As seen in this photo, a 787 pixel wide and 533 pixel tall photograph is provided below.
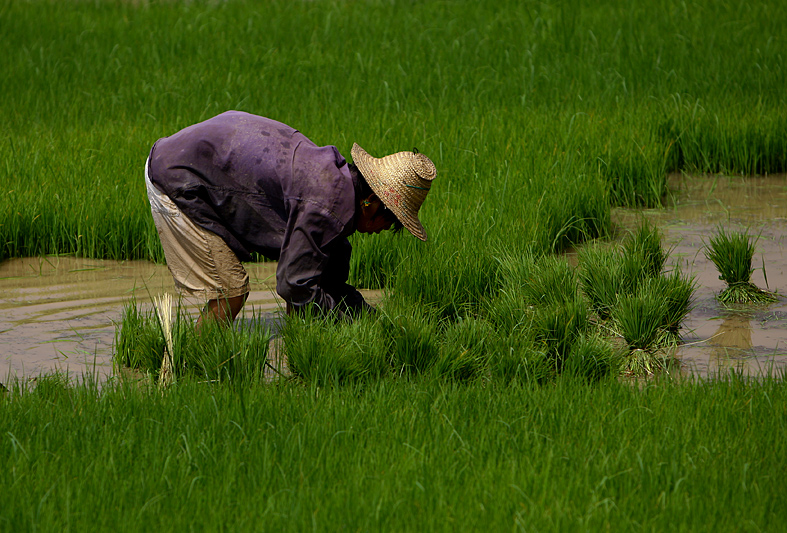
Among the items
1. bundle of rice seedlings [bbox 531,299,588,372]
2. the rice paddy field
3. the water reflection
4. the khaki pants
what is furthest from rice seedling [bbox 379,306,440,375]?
the water reflection

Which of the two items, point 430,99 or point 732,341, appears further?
point 430,99

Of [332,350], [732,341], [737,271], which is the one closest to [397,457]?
[332,350]

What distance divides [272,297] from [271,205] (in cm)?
131

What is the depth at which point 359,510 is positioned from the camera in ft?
8.81

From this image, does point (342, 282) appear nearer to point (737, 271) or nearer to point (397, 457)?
point (397, 457)

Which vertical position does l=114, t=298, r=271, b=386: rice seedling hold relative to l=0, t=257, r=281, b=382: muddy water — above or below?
above

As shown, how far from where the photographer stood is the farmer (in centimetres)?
364

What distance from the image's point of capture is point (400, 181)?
12.1ft

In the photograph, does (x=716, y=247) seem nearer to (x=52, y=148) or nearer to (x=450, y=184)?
(x=450, y=184)

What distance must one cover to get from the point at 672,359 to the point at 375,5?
7.71 meters

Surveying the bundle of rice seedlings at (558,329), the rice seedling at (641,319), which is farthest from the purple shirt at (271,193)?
the rice seedling at (641,319)

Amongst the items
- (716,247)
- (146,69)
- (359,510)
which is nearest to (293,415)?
(359,510)

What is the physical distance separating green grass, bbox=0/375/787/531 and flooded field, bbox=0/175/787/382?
46cm

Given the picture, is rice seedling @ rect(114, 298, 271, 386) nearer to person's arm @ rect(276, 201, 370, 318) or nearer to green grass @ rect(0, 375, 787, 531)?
green grass @ rect(0, 375, 787, 531)
